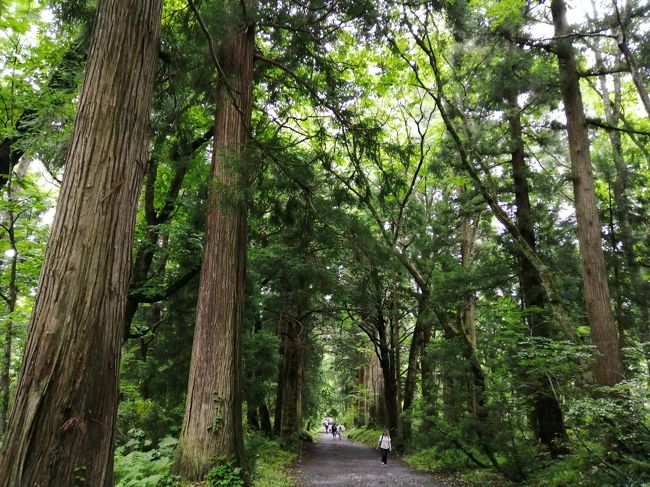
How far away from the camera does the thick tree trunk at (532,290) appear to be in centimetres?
984

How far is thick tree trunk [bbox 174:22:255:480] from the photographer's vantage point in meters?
5.95

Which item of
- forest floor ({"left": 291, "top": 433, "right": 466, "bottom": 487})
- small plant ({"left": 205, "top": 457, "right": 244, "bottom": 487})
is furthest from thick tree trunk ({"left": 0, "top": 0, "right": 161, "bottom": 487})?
forest floor ({"left": 291, "top": 433, "right": 466, "bottom": 487})

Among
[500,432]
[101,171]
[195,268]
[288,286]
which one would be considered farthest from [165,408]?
[101,171]

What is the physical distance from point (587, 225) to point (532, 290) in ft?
8.10

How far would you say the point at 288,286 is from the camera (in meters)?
15.4

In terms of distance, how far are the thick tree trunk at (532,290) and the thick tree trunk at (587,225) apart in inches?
43.5

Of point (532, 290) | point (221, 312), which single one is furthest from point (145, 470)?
point (532, 290)

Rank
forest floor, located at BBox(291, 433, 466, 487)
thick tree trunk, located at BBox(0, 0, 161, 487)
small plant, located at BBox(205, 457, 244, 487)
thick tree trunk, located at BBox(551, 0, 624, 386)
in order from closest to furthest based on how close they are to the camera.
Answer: thick tree trunk, located at BBox(0, 0, 161, 487) → small plant, located at BBox(205, 457, 244, 487) → thick tree trunk, located at BBox(551, 0, 624, 386) → forest floor, located at BBox(291, 433, 466, 487)

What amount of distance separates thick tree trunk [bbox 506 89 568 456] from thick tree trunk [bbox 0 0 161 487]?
8704mm

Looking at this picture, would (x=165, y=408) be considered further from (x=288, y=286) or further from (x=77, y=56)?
(x=77, y=56)

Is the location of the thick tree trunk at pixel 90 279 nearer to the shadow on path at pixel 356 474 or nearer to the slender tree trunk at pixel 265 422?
the shadow on path at pixel 356 474

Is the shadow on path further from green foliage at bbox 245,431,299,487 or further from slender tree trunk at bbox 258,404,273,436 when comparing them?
slender tree trunk at bbox 258,404,273,436

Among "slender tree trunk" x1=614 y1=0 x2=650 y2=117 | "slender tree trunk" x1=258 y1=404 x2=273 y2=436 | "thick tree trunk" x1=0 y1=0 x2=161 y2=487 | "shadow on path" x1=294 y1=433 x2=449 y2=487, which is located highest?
"slender tree trunk" x1=614 y1=0 x2=650 y2=117

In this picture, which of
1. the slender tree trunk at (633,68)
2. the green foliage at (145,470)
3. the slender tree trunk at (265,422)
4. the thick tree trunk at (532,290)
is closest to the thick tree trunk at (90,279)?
the green foliage at (145,470)
